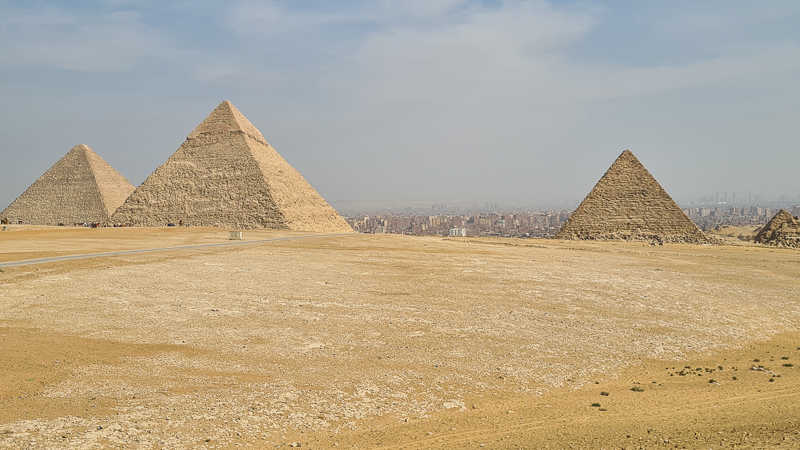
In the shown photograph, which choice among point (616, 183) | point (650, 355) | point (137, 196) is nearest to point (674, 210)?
point (616, 183)

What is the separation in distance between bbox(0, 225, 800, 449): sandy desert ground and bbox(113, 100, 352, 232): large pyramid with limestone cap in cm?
4213

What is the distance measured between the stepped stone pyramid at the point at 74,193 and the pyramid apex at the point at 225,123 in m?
18.8

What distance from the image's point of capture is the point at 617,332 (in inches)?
442

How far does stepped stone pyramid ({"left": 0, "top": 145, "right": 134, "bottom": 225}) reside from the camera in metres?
76.8

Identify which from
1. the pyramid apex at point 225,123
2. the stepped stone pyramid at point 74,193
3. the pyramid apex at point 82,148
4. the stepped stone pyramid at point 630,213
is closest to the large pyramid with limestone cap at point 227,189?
the pyramid apex at point 225,123

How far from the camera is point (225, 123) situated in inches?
2795

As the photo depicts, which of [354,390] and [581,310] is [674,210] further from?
[354,390]

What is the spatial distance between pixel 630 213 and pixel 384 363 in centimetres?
4949

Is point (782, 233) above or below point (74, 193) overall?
below

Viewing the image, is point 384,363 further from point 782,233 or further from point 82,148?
point 82,148

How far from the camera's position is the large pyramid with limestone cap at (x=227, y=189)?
58625 millimetres

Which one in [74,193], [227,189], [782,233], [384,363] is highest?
[227,189]

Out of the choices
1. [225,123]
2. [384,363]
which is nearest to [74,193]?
[225,123]

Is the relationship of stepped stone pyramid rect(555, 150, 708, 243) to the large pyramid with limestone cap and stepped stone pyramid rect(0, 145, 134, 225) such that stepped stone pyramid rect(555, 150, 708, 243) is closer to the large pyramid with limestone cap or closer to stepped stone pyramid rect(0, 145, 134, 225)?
the large pyramid with limestone cap
